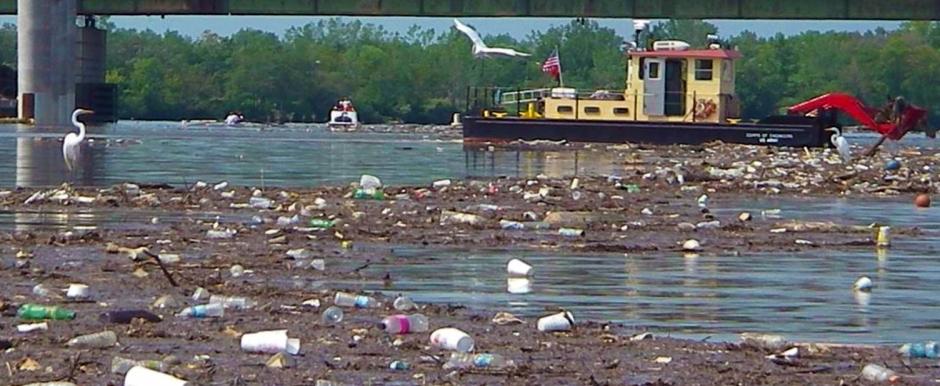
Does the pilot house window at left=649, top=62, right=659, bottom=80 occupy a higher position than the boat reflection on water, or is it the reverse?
the pilot house window at left=649, top=62, right=659, bottom=80

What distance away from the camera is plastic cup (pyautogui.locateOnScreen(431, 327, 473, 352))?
335 inches

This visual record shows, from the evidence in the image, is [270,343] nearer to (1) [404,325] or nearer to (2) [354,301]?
(1) [404,325]

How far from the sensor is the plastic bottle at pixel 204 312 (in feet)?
31.1

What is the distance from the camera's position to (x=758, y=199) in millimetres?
22578

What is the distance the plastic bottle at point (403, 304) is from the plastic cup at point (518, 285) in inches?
46.9

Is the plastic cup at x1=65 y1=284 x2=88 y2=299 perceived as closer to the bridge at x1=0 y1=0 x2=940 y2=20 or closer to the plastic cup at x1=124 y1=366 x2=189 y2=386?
the plastic cup at x1=124 y1=366 x2=189 y2=386

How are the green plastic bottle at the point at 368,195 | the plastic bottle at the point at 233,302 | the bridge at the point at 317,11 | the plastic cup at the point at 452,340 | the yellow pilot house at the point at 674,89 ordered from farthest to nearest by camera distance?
the bridge at the point at 317,11
the yellow pilot house at the point at 674,89
the green plastic bottle at the point at 368,195
the plastic bottle at the point at 233,302
the plastic cup at the point at 452,340

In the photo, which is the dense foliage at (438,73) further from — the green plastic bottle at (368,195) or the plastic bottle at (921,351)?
the plastic bottle at (921,351)

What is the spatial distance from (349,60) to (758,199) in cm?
15203

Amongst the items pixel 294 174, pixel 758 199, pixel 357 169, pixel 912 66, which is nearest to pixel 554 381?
pixel 758 199

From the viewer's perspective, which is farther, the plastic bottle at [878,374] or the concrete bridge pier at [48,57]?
the concrete bridge pier at [48,57]

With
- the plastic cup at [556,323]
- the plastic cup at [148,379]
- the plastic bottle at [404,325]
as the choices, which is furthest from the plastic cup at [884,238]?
the plastic cup at [148,379]

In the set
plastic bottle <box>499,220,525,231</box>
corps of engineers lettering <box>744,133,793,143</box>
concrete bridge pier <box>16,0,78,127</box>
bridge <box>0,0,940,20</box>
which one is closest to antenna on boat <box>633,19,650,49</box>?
corps of engineers lettering <box>744,133,793,143</box>

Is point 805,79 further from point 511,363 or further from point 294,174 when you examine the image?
point 511,363
